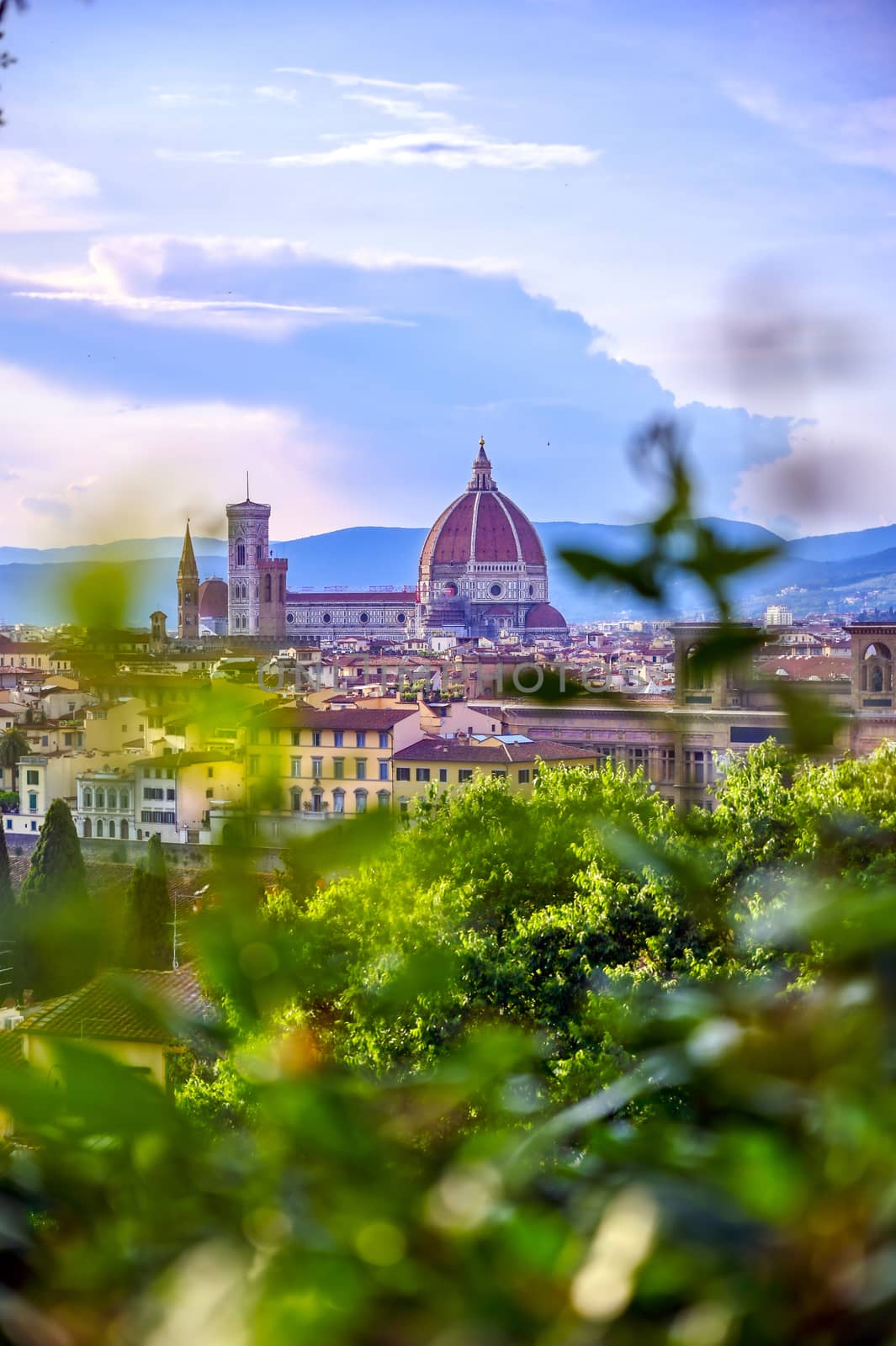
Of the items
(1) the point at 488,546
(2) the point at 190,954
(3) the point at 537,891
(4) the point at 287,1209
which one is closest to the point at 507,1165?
(4) the point at 287,1209

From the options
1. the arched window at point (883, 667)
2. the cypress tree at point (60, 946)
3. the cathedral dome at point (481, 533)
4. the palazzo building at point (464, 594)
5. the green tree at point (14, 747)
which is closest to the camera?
the cypress tree at point (60, 946)

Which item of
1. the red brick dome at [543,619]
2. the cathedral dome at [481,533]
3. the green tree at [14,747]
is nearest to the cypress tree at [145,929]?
the green tree at [14,747]

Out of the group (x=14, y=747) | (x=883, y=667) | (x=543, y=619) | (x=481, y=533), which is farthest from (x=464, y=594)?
(x=883, y=667)

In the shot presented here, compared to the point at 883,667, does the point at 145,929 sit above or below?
below

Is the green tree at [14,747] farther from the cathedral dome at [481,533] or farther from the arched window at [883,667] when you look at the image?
the cathedral dome at [481,533]

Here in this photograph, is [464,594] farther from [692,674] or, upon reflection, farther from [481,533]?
[692,674]

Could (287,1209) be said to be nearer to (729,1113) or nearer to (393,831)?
(729,1113)
